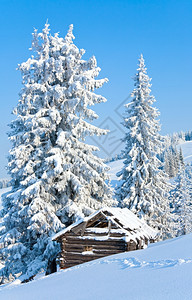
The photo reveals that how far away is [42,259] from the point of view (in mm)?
16750

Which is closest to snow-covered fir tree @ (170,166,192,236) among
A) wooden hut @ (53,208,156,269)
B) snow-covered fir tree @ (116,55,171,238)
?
snow-covered fir tree @ (116,55,171,238)

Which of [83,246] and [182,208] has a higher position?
[83,246]

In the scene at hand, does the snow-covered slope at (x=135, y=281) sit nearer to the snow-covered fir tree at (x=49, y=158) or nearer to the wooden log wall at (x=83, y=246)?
the wooden log wall at (x=83, y=246)

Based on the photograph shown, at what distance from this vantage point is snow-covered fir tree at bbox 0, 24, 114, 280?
1667 cm

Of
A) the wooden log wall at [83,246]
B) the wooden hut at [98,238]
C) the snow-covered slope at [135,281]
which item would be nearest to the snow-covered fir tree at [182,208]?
the wooden hut at [98,238]

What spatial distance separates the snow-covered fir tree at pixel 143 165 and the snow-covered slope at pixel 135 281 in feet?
49.4

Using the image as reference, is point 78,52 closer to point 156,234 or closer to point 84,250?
point 84,250

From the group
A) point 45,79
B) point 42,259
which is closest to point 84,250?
Answer: point 42,259

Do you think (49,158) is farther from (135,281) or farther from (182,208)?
(182,208)

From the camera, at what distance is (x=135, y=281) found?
662 cm

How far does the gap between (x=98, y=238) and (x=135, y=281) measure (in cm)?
1037

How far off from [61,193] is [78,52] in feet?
30.4

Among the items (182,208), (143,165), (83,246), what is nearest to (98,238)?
(83,246)

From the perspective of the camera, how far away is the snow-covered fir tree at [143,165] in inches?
989
